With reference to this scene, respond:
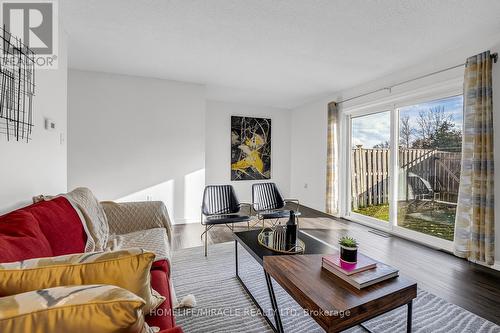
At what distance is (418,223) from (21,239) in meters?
4.06

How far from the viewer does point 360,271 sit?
1.29 m

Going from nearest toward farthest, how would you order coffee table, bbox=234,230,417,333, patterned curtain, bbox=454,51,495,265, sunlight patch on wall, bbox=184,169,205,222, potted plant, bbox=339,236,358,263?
coffee table, bbox=234,230,417,333 → potted plant, bbox=339,236,358,263 → patterned curtain, bbox=454,51,495,265 → sunlight patch on wall, bbox=184,169,205,222

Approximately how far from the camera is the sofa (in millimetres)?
947

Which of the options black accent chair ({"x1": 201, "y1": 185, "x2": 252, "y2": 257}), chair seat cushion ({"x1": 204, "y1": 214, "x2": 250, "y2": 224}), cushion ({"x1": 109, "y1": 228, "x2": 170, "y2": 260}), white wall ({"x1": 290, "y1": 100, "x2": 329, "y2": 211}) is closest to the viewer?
cushion ({"x1": 109, "y1": 228, "x2": 170, "y2": 260})

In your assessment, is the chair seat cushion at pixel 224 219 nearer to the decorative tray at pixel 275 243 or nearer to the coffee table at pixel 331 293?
the decorative tray at pixel 275 243

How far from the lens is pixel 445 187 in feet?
9.77

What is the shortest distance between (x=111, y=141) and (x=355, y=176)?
421 cm

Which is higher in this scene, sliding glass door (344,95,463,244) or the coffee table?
sliding glass door (344,95,463,244)

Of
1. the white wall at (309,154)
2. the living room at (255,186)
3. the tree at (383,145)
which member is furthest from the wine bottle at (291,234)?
the white wall at (309,154)

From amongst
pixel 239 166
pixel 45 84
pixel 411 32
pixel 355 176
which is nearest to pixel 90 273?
pixel 45 84

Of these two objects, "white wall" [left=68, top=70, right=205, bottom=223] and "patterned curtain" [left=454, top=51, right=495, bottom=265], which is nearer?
"patterned curtain" [left=454, top=51, right=495, bottom=265]

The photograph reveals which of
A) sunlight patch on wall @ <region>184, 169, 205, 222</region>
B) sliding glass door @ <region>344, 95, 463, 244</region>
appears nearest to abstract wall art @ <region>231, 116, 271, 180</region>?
sunlight patch on wall @ <region>184, 169, 205, 222</region>

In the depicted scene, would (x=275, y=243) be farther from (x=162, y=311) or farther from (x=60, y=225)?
(x=60, y=225)
